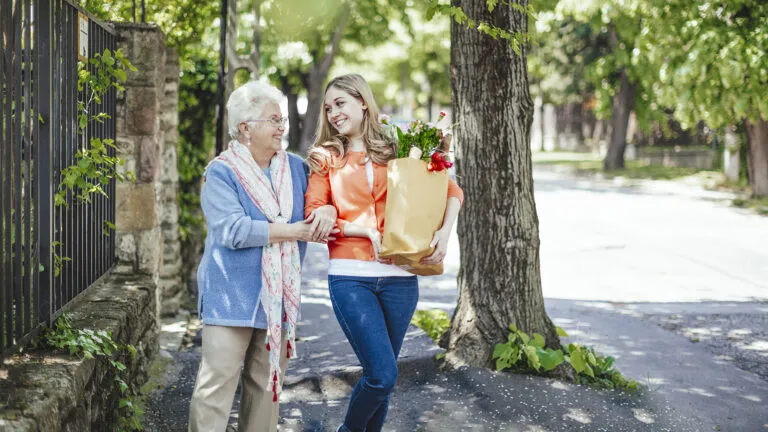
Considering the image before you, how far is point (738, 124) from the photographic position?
23297 mm

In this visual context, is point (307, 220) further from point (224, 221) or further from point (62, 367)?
point (62, 367)

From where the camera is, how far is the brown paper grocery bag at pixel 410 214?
12.6 feet

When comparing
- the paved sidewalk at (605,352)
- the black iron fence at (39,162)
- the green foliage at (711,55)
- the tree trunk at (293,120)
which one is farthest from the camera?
the tree trunk at (293,120)

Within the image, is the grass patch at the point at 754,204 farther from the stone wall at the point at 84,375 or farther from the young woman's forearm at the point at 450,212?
the young woman's forearm at the point at 450,212

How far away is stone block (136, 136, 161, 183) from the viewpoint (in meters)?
6.40

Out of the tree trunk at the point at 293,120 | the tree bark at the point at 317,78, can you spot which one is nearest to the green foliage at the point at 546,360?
the tree bark at the point at 317,78

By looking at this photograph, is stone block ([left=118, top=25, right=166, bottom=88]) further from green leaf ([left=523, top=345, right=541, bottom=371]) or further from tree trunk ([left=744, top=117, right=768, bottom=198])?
tree trunk ([left=744, top=117, right=768, bottom=198])

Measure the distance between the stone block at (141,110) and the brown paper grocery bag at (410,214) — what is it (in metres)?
3.00

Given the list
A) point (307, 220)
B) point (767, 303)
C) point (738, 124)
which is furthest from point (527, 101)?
point (738, 124)

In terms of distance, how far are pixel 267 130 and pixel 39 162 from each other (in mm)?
1066

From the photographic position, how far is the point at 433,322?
7.61 m

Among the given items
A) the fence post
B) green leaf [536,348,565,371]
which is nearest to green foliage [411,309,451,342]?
green leaf [536,348,565,371]

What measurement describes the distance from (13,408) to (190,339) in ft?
14.8

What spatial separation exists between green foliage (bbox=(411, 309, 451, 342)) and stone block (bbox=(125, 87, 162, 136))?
2.76 m
